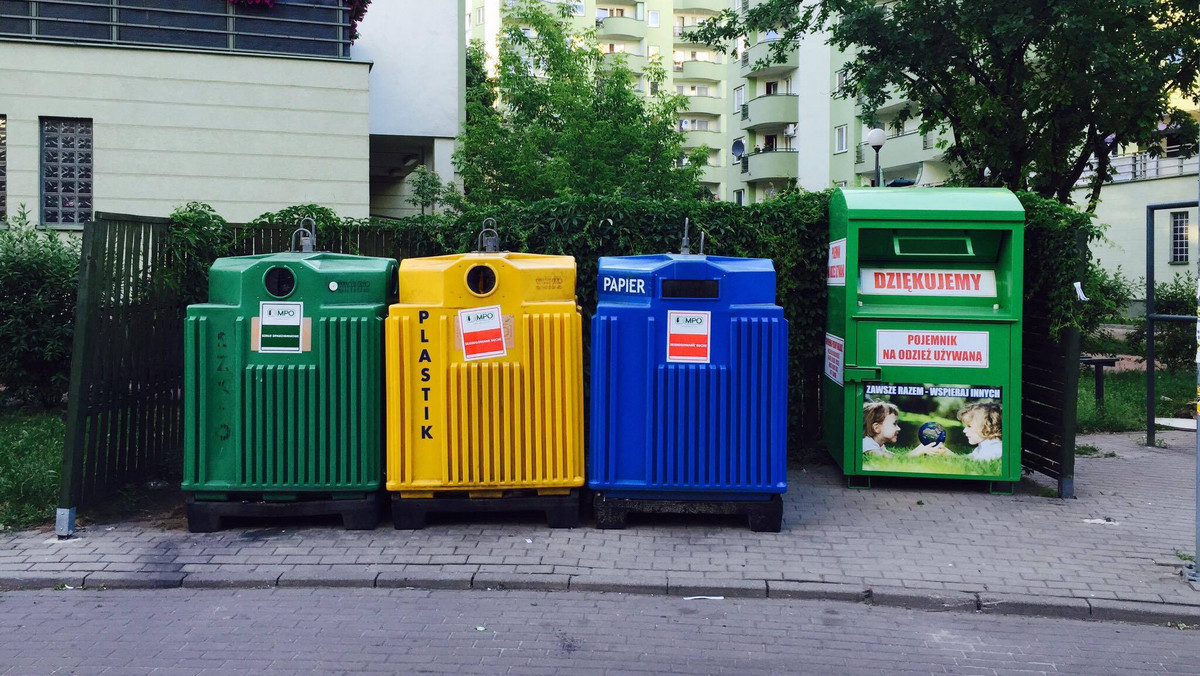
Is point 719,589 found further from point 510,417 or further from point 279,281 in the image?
point 279,281

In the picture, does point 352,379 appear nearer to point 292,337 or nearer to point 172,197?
point 292,337

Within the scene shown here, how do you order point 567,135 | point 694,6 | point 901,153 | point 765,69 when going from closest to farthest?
point 567,135
point 901,153
point 765,69
point 694,6

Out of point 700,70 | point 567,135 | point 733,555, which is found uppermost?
point 700,70

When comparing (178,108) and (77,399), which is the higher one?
(178,108)

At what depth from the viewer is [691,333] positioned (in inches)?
231

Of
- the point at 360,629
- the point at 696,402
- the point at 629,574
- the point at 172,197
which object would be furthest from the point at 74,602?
the point at 172,197

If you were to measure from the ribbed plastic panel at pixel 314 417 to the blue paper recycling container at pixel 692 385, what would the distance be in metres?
1.38

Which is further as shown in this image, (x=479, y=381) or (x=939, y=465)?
(x=939, y=465)

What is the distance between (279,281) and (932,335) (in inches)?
173

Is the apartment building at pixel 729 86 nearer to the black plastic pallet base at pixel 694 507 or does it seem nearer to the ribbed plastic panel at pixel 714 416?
the ribbed plastic panel at pixel 714 416

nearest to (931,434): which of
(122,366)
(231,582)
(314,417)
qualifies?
(314,417)

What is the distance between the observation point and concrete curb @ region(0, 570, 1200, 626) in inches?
192

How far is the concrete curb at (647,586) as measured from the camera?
488 centimetres

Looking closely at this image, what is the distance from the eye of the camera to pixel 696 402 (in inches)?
231
